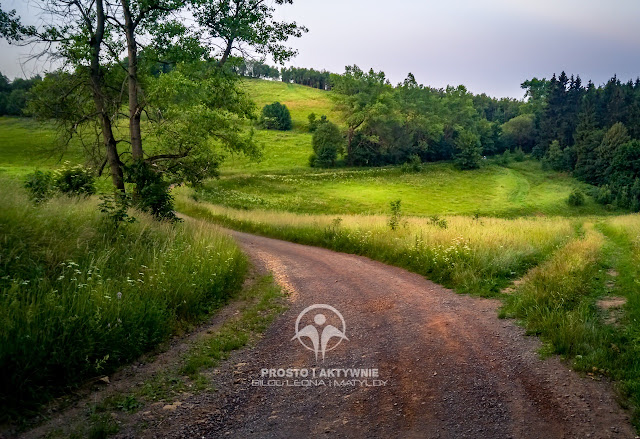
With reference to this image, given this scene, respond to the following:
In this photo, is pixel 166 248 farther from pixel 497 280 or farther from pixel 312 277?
pixel 497 280

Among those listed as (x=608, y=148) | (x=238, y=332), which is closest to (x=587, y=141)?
(x=608, y=148)

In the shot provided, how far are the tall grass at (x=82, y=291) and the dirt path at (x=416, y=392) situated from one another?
4.65 feet

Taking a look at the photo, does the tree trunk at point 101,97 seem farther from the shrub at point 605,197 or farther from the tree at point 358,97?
the shrub at point 605,197

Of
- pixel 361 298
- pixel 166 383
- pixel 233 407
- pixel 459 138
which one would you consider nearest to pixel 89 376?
pixel 166 383

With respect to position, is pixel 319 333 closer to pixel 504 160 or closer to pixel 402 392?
pixel 402 392

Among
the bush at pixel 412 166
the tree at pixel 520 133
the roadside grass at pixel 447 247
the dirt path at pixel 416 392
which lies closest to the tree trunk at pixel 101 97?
the roadside grass at pixel 447 247

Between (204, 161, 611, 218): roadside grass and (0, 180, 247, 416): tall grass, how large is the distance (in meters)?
28.9

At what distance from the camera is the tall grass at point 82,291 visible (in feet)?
14.5

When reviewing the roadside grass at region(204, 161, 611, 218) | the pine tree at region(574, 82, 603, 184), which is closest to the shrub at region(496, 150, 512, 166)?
the pine tree at region(574, 82, 603, 184)

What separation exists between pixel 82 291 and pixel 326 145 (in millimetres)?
62853

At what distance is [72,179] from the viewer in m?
13.6

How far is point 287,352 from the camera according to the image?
606 cm

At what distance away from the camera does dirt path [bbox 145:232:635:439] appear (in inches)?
162

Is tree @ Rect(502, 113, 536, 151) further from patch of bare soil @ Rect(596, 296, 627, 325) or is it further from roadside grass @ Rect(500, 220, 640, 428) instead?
patch of bare soil @ Rect(596, 296, 627, 325)
